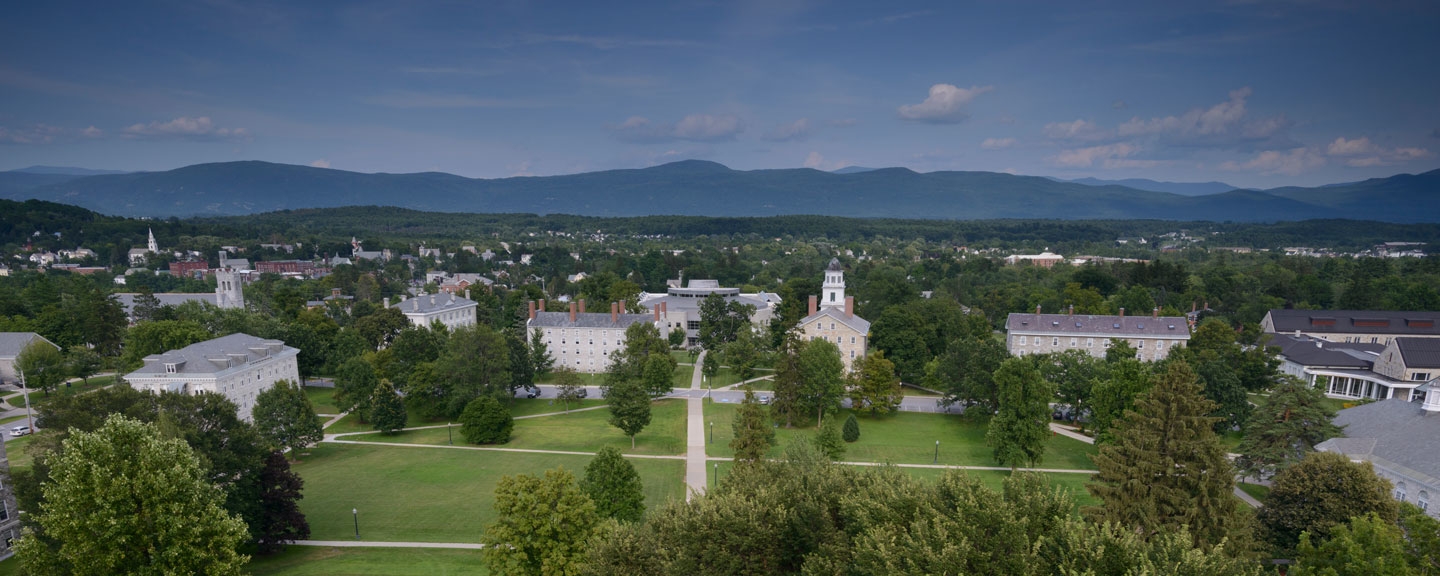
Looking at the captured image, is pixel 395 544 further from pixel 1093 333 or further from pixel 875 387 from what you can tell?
pixel 1093 333

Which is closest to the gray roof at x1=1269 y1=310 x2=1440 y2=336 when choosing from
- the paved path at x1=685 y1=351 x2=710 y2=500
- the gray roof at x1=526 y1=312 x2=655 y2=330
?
the paved path at x1=685 y1=351 x2=710 y2=500

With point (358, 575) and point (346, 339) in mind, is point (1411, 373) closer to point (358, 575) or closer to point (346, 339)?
point (358, 575)

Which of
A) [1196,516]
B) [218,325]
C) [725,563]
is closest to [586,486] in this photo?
[725,563]

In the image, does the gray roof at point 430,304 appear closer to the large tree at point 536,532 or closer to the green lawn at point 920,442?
the green lawn at point 920,442

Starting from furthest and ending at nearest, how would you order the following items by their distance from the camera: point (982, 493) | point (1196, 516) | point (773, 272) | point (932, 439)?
1. point (773, 272)
2. point (932, 439)
3. point (1196, 516)
4. point (982, 493)

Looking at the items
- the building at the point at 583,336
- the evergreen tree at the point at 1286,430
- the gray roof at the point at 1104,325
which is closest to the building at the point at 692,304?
the building at the point at 583,336

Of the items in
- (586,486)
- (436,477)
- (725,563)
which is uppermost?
(725,563)

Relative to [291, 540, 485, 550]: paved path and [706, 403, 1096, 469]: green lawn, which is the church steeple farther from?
[291, 540, 485, 550]: paved path

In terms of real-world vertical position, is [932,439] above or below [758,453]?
below
